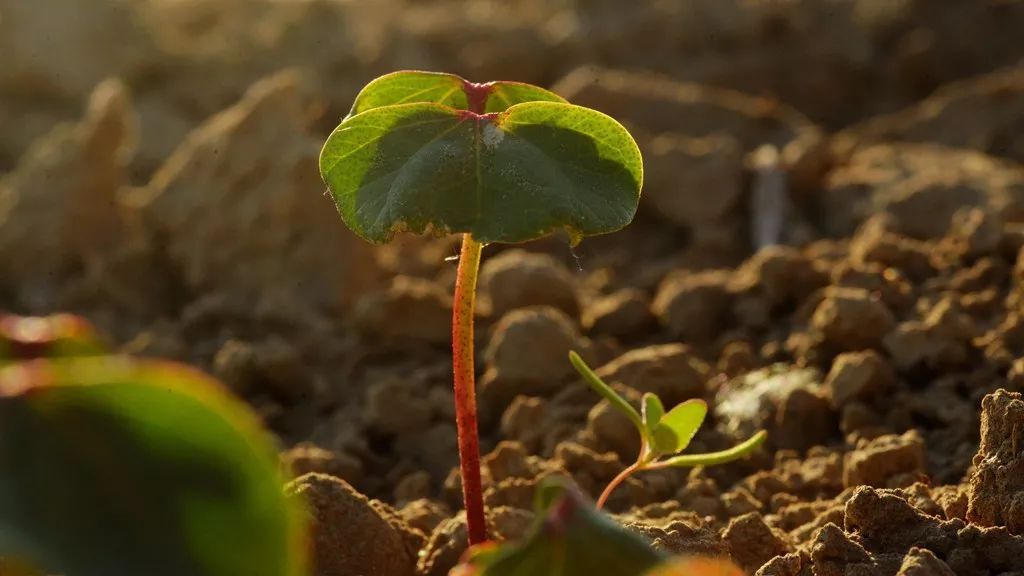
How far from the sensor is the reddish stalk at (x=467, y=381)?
67.5 inches

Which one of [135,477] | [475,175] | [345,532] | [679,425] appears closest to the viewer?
[135,477]

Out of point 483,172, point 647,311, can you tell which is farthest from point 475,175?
point 647,311

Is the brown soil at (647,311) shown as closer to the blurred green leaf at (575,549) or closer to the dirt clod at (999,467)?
the dirt clod at (999,467)

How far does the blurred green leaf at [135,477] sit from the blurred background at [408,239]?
111 cm

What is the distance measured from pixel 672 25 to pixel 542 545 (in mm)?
6725

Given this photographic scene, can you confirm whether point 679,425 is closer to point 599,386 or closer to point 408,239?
point 599,386

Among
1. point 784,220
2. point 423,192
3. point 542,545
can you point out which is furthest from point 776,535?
point 784,220

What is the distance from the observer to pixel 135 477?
0.94m

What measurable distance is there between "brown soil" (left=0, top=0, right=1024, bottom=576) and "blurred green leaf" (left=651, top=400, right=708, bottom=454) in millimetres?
122

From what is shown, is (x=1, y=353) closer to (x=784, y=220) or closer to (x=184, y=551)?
(x=184, y=551)

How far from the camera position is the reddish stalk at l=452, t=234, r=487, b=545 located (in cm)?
171

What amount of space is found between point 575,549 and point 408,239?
3291 mm

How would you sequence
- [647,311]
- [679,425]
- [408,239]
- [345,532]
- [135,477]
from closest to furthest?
1. [135,477]
2. [679,425]
3. [345,532]
4. [647,311]
5. [408,239]

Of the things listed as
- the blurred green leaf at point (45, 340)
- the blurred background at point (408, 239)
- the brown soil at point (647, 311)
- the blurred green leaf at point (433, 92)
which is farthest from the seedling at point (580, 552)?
the blurred background at point (408, 239)
